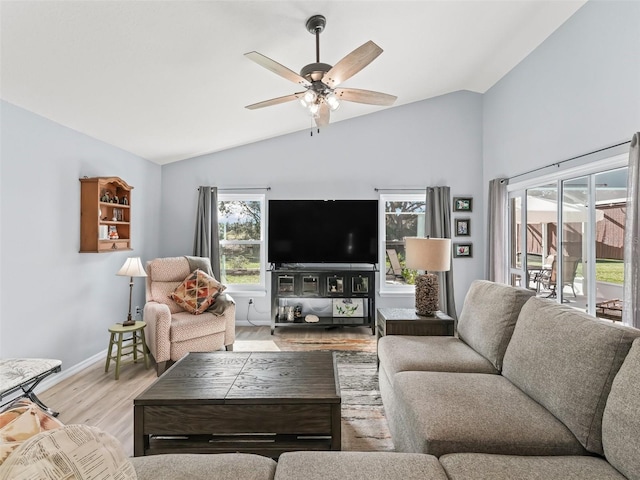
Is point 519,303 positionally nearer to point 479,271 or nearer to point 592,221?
point 592,221

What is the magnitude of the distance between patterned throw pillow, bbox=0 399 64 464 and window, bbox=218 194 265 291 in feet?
13.5

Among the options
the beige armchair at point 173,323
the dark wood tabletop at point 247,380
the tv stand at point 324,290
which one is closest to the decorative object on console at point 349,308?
the tv stand at point 324,290

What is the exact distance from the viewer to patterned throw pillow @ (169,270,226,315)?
12.0 ft

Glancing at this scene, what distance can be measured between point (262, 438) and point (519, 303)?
179cm

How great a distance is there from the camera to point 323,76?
221cm

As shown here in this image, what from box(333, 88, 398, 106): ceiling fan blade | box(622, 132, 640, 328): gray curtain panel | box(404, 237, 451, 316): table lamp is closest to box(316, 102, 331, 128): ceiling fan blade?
box(333, 88, 398, 106): ceiling fan blade

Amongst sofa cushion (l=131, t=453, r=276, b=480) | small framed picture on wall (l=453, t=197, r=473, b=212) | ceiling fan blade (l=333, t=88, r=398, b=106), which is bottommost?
sofa cushion (l=131, t=453, r=276, b=480)

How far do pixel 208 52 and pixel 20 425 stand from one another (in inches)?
98.5

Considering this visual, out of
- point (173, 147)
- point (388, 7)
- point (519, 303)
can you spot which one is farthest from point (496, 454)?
point (173, 147)

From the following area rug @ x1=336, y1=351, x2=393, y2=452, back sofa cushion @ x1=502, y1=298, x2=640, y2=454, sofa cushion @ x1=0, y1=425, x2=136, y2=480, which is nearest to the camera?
sofa cushion @ x1=0, y1=425, x2=136, y2=480

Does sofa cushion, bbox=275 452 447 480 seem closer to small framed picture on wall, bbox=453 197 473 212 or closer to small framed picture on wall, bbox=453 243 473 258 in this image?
small framed picture on wall, bbox=453 243 473 258

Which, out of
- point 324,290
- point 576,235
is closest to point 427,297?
point 576,235

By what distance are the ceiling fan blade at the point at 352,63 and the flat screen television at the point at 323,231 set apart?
7.64 ft

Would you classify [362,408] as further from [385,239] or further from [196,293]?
[385,239]
